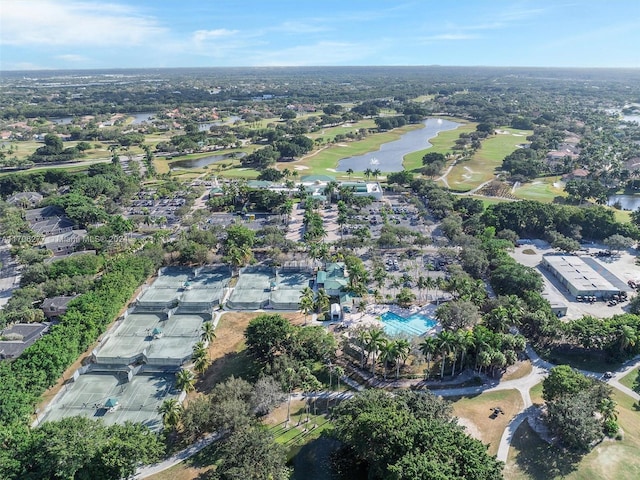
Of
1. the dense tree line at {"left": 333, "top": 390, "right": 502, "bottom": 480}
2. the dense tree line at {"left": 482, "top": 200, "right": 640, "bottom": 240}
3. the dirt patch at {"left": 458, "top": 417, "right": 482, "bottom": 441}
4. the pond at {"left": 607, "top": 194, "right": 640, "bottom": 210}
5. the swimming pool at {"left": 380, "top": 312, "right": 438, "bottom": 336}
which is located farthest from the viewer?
the pond at {"left": 607, "top": 194, "right": 640, "bottom": 210}

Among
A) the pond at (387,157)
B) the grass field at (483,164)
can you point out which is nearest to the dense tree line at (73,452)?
the grass field at (483,164)

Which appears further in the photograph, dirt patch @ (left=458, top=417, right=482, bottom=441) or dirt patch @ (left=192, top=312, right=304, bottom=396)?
dirt patch @ (left=192, top=312, right=304, bottom=396)

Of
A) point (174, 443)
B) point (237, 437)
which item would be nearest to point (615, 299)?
point (237, 437)

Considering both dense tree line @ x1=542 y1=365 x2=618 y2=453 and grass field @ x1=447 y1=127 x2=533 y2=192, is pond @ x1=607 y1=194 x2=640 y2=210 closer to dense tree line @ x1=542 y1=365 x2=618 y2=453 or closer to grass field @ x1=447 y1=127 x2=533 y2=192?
grass field @ x1=447 y1=127 x2=533 y2=192

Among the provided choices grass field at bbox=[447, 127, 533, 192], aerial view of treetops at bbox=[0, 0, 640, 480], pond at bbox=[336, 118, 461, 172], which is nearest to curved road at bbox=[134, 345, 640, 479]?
aerial view of treetops at bbox=[0, 0, 640, 480]

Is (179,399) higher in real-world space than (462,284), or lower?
lower

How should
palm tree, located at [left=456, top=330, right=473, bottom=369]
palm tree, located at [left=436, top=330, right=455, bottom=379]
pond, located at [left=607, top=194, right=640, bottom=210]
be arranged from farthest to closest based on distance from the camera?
1. pond, located at [left=607, top=194, right=640, bottom=210]
2. palm tree, located at [left=456, top=330, right=473, bottom=369]
3. palm tree, located at [left=436, top=330, right=455, bottom=379]

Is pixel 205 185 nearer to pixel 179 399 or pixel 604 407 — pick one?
pixel 179 399
